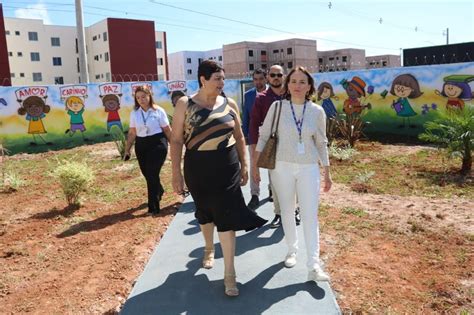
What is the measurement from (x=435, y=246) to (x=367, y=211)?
1.35 meters

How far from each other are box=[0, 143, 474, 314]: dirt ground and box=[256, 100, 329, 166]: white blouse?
3.62 ft

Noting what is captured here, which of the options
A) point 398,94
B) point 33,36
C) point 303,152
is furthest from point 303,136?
point 33,36

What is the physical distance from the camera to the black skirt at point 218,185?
10.4 ft

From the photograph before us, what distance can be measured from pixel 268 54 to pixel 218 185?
7266cm

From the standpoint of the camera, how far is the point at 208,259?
151 inches

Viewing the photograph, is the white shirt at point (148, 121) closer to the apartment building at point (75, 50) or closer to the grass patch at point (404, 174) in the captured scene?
the grass patch at point (404, 174)

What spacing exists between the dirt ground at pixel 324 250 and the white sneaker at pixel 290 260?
363 millimetres

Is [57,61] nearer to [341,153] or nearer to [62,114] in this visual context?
[62,114]

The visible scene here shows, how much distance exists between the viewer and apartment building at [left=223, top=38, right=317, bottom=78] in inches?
2756

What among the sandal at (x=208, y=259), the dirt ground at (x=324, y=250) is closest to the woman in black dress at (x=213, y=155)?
the sandal at (x=208, y=259)

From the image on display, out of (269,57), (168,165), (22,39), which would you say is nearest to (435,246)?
(168,165)

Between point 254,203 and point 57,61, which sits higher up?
point 57,61

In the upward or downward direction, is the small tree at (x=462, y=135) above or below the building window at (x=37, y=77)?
below

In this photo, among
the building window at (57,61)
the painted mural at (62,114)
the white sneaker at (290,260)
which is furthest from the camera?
the building window at (57,61)
